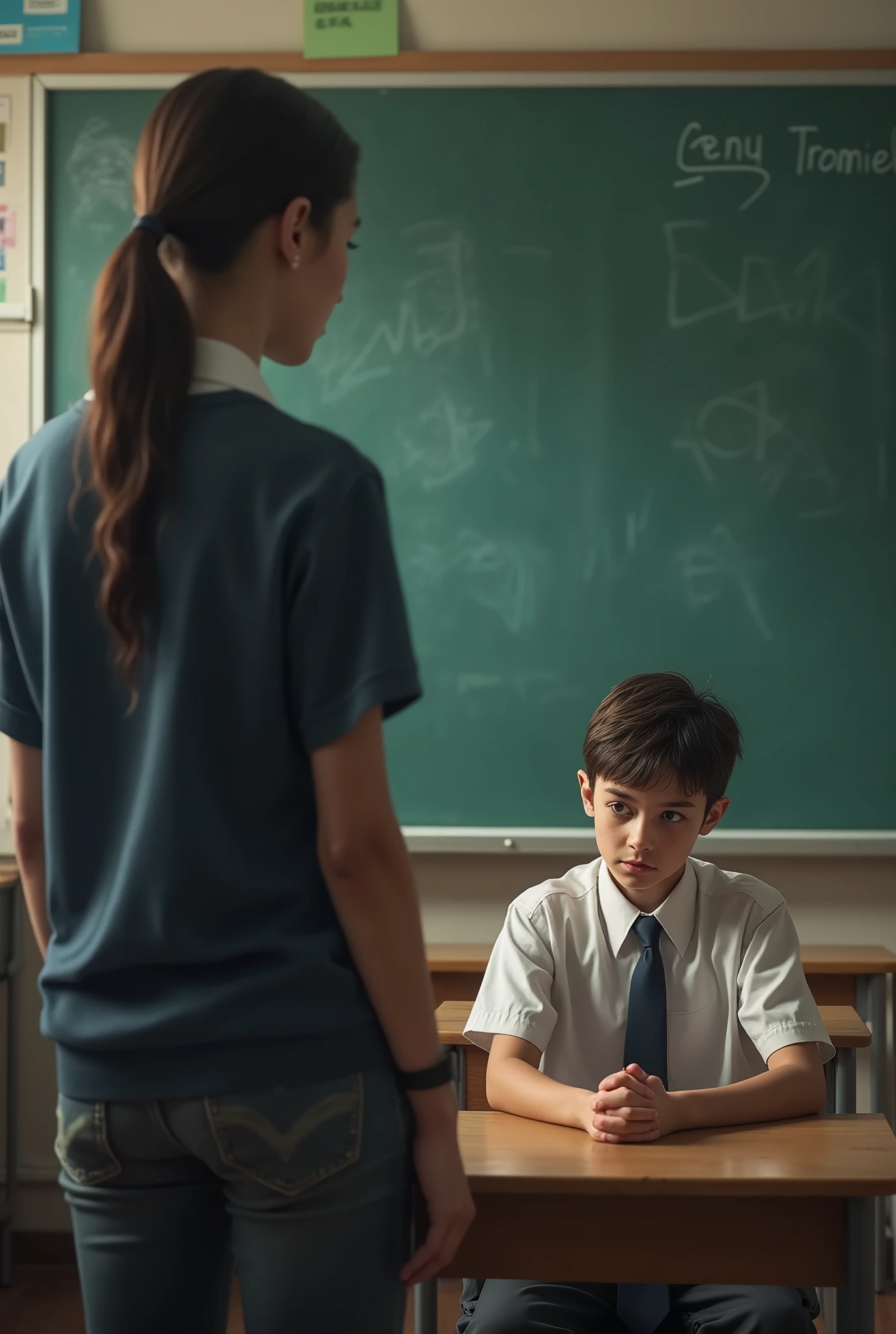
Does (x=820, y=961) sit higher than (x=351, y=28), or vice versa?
(x=351, y=28)

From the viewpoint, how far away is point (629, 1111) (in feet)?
4.39

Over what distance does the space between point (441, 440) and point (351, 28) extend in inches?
38.1

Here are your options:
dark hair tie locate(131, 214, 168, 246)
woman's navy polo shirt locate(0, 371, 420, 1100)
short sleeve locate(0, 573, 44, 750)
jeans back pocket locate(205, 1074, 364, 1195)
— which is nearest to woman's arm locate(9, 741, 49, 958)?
short sleeve locate(0, 573, 44, 750)

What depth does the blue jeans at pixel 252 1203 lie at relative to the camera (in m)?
0.81

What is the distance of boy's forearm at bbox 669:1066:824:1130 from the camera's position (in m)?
1.40

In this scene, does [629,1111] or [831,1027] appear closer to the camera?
[629,1111]

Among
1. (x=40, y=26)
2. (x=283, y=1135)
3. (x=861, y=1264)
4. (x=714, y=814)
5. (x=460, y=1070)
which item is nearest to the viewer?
(x=283, y=1135)

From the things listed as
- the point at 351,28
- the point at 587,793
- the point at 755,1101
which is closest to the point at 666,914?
the point at 587,793

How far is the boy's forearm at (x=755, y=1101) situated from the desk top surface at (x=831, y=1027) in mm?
366

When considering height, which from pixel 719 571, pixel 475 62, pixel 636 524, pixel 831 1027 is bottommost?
pixel 831 1027

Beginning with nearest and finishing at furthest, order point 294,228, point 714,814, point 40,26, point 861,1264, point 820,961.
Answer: point 294,228 < point 861,1264 < point 714,814 < point 820,961 < point 40,26

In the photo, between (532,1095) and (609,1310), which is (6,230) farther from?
(609,1310)

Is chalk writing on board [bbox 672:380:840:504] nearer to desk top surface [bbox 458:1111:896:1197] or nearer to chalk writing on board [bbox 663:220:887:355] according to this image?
chalk writing on board [bbox 663:220:887:355]

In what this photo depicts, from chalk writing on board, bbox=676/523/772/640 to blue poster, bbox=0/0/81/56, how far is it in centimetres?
187
